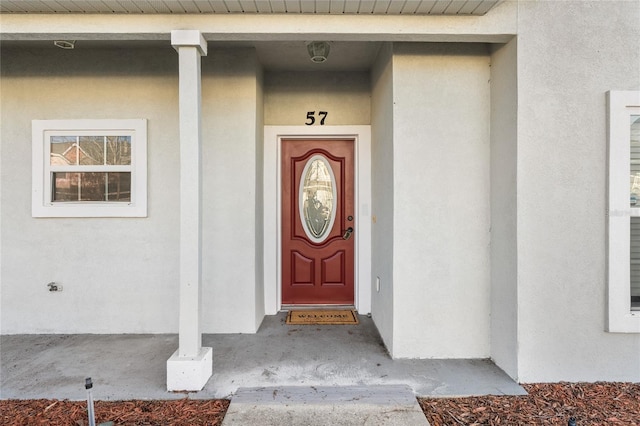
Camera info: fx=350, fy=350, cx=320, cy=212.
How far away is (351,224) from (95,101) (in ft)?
9.74

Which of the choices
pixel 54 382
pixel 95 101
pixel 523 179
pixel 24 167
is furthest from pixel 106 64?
pixel 523 179

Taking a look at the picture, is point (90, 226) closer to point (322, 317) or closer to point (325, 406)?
point (322, 317)

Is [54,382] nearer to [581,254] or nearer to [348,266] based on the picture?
[348,266]

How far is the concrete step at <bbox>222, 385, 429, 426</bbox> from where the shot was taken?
2.08 m

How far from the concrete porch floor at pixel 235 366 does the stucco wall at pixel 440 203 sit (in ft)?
1.01

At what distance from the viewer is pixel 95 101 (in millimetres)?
3488

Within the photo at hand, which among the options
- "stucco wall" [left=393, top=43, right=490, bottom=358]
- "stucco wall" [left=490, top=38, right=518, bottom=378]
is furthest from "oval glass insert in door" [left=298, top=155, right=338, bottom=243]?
"stucco wall" [left=490, top=38, right=518, bottom=378]

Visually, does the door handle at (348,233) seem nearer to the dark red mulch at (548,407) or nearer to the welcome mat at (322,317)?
the welcome mat at (322,317)

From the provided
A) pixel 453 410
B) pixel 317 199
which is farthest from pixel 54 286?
pixel 453 410

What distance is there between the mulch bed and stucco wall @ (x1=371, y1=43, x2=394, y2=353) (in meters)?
0.82

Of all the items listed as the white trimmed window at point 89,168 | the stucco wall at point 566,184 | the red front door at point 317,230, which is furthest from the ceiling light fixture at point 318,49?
the white trimmed window at point 89,168

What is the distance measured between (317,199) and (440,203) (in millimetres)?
1624

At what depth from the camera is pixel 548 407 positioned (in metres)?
2.28

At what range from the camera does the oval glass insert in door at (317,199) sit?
4.15 metres
